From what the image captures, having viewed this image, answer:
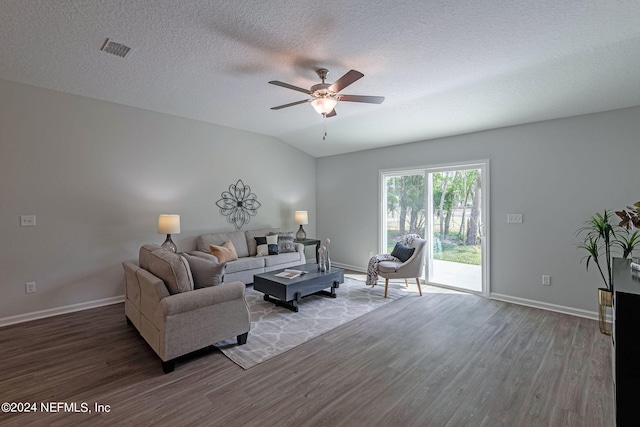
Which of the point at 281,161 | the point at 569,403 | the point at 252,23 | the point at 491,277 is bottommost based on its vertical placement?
the point at 569,403

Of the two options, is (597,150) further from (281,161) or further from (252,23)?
(281,161)

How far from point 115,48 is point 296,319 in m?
3.54

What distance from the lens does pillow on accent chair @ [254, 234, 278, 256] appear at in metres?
5.33

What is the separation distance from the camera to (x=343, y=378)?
93.6 inches

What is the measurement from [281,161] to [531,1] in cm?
497

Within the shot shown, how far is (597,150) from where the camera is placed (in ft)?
11.7

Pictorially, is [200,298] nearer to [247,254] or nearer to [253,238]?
[247,254]

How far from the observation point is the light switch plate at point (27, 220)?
3.54 meters

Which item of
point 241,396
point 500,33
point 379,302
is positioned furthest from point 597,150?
point 241,396

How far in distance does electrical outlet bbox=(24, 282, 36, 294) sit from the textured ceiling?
2509mm

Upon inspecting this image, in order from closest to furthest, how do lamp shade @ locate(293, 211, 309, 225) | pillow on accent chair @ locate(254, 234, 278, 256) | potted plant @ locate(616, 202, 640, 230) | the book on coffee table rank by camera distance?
potted plant @ locate(616, 202, 640, 230)
the book on coffee table
pillow on accent chair @ locate(254, 234, 278, 256)
lamp shade @ locate(293, 211, 309, 225)

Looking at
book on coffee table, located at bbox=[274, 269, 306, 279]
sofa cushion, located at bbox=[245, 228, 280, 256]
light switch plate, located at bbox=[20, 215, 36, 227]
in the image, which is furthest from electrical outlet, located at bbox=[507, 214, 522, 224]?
light switch plate, located at bbox=[20, 215, 36, 227]

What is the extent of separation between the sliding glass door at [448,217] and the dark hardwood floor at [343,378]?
1.42 metres

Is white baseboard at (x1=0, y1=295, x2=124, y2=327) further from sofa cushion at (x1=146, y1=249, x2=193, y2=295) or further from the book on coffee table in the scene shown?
the book on coffee table
